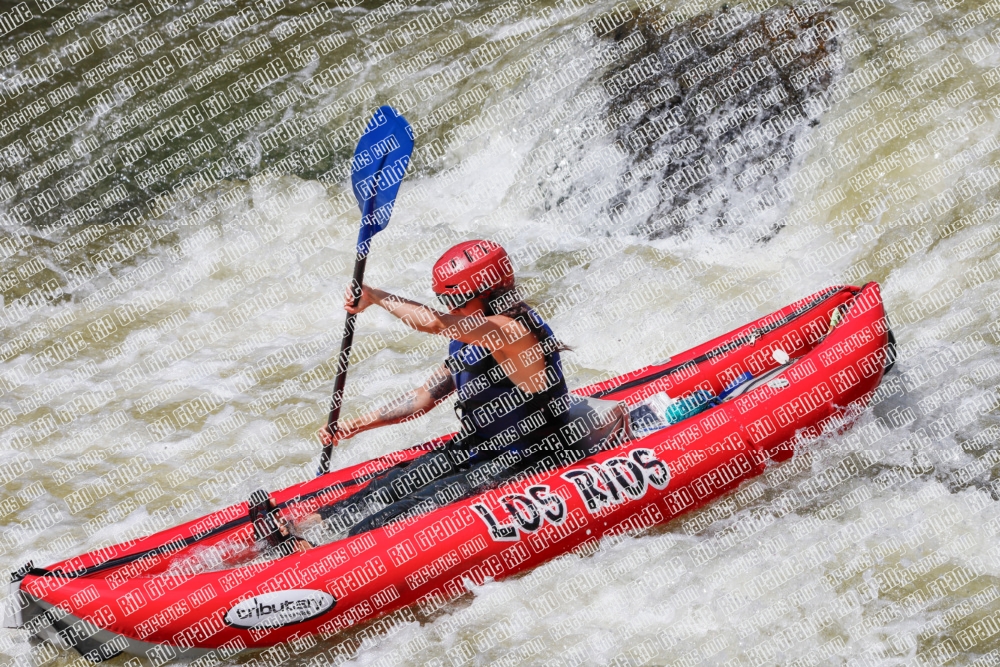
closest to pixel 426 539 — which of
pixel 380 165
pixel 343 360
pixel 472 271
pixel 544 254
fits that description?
pixel 343 360

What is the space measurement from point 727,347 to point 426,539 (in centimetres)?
213

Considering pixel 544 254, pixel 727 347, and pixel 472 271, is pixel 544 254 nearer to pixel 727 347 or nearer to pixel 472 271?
pixel 727 347

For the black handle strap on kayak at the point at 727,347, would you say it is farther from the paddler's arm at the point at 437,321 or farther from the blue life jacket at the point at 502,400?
the paddler's arm at the point at 437,321

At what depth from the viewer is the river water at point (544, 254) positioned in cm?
442

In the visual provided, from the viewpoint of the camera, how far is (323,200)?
821 centimetres

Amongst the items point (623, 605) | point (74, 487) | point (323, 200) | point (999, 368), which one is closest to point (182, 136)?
point (323, 200)

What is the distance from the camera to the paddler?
3.95 meters

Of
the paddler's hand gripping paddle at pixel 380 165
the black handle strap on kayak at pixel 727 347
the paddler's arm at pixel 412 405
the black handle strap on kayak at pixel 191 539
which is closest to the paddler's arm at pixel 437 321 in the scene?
the paddler's hand gripping paddle at pixel 380 165

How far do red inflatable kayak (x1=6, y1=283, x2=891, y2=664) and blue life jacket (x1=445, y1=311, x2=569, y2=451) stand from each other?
9.0 inches

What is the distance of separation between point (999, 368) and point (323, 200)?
5.28m

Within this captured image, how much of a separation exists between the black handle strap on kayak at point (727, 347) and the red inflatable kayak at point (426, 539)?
0.19 metres

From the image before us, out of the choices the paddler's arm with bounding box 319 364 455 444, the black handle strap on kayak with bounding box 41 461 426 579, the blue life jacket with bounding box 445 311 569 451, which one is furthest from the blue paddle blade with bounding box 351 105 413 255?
the black handle strap on kayak with bounding box 41 461 426 579

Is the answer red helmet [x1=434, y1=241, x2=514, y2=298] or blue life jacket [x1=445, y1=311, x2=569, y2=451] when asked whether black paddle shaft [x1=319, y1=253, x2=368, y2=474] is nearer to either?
red helmet [x1=434, y1=241, x2=514, y2=298]

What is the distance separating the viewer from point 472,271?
155 inches
